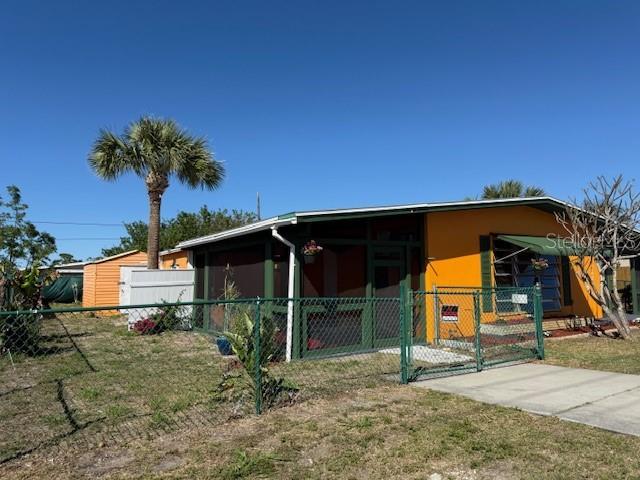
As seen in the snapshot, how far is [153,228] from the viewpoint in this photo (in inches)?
663

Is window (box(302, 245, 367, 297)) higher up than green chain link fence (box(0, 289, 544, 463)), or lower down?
higher up

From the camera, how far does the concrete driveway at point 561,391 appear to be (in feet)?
17.7

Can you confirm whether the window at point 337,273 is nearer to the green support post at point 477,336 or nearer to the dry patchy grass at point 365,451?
the green support post at point 477,336

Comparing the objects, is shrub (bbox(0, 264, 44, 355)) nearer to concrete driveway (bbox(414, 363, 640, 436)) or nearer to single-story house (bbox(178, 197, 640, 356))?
single-story house (bbox(178, 197, 640, 356))

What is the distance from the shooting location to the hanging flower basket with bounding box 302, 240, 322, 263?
356 inches

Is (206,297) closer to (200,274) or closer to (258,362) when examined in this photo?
(200,274)

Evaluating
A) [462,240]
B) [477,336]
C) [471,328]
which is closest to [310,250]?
[477,336]

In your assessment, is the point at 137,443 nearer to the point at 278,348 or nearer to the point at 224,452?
the point at 224,452

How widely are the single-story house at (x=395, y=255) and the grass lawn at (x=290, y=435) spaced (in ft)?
7.89

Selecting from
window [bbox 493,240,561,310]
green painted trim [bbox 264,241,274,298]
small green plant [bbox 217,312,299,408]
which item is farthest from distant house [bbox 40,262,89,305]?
small green plant [bbox 217,312,299,408]

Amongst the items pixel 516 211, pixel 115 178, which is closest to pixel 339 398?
pixel 516 211

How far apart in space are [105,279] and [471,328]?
1602 cm

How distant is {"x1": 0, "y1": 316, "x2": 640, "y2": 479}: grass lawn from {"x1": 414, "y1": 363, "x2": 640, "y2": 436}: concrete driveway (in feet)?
1.19

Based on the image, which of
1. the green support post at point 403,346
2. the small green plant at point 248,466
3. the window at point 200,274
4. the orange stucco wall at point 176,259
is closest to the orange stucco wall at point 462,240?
the green support post at point 403,346
